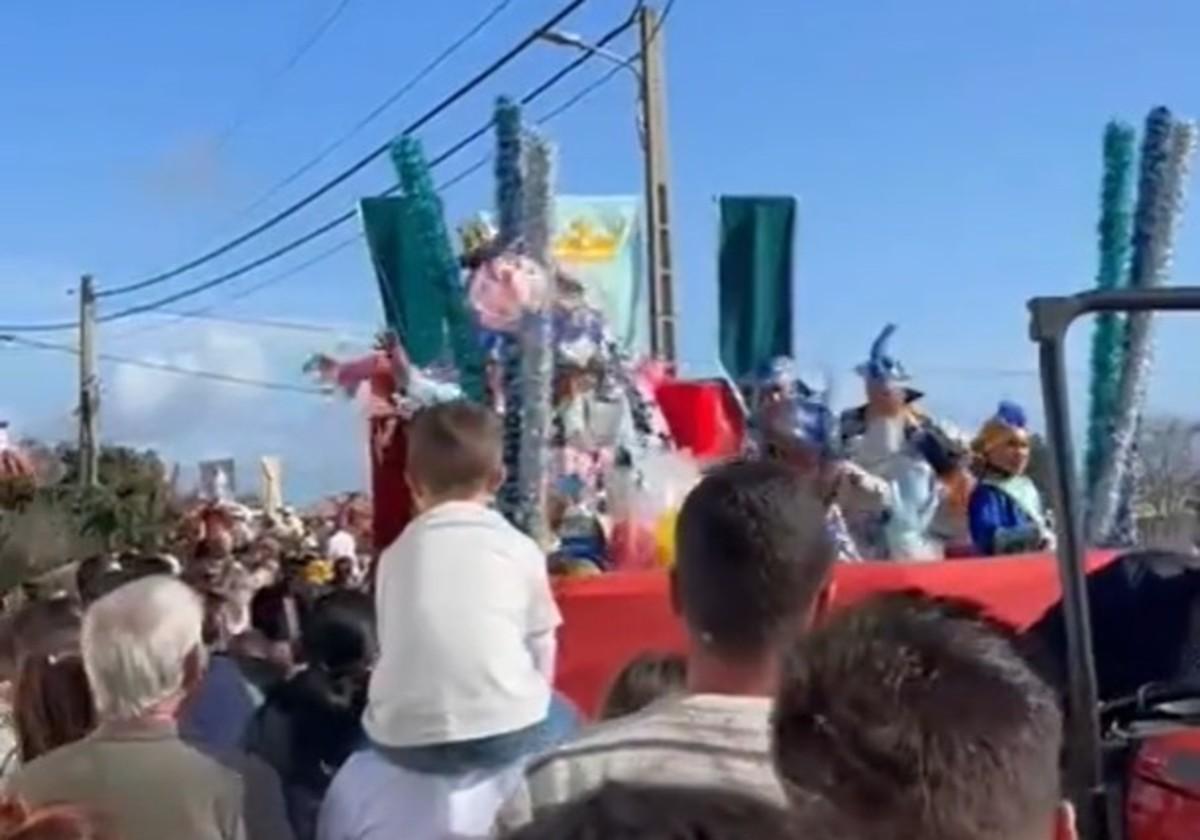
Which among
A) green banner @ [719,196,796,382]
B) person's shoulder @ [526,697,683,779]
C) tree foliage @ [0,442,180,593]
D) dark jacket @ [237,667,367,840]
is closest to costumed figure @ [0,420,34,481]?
tree foliage @ [0,442,180,593]

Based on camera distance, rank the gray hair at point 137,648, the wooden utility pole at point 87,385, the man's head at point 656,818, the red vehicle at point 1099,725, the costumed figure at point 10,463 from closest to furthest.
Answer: the man's head at point 656,818 → the red vehicle at point 1099,725 → the gray hair at point 137,648 → the costumed figure at point 10,463 → the wooden utility pole at point 87,385

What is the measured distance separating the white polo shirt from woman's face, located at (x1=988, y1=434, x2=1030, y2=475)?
3430 mm

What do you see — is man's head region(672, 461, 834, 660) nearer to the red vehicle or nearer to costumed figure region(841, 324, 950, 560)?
the red vehicle

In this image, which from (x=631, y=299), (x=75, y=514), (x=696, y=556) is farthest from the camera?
(x=75, y=514)

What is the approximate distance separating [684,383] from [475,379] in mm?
1648

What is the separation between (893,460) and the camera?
8.16m

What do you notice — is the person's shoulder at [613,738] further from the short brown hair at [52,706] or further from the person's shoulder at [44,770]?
the short brown hair at [52,706]

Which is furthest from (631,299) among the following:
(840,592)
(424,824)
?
(424,824)

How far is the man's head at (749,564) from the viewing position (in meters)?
2.78

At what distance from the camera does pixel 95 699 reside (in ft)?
13.0

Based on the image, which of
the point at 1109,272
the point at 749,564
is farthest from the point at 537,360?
the point at 749,564

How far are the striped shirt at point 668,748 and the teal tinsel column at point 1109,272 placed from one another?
484 centimetres

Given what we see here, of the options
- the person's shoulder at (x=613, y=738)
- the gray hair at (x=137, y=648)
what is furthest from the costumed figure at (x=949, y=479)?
the person's shoulder at (x=613, y=738)

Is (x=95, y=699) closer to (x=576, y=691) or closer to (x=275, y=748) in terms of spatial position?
(x=275, y=748)
